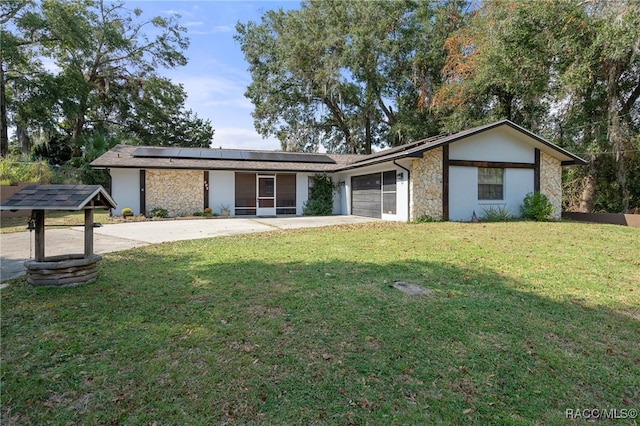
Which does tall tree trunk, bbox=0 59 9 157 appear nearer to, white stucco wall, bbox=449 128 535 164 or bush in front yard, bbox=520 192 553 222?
white stucco wall, bbox=449 128 535 164

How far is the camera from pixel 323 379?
2492 mm

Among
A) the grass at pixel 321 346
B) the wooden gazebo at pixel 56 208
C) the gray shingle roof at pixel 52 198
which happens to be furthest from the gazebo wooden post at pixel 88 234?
the grass at pixel 321 346

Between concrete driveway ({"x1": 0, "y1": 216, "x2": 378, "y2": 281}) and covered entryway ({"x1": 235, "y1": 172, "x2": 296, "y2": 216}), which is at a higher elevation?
covered entryway ({"x1": 235, "y1": 172, "x2": 296, "y2": 216})

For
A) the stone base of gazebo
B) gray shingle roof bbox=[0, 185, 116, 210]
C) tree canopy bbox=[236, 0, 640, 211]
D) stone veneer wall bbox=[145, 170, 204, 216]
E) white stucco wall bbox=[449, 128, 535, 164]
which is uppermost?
tree canopy bbox=[236, 0, 640, 211]

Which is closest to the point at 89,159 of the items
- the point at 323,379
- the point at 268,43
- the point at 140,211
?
the point at 140,211

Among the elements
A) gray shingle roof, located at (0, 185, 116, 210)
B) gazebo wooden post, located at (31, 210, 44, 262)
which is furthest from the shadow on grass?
gray shingle roof, located at (0, 185, 116, 210)

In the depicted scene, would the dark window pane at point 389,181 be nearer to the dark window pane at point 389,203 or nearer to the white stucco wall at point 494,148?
the dark window pane at point 389,203

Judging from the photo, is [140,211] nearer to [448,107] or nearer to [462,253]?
[462,253]

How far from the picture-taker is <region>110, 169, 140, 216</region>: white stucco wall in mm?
14703

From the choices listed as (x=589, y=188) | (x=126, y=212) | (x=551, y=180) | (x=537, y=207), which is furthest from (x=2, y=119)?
(x=589, y=188)

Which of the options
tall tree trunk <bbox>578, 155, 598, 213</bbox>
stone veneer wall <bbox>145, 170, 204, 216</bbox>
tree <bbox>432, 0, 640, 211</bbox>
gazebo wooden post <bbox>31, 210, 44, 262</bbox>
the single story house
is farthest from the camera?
tall tree trunk <bbox>578, 155, 598, 213</bbox>

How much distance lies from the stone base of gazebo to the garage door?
36.7 feet

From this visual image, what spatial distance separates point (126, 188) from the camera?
1477 cm

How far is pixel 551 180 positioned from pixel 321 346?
14832 mm
